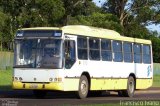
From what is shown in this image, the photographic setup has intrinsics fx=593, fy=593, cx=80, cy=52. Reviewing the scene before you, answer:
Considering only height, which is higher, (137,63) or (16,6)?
(16,6)

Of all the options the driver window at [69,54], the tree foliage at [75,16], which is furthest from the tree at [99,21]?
the driver window at [69,54]

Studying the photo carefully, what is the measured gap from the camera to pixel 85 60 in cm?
2527

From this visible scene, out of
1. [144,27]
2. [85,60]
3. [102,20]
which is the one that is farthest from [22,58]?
[144,27]

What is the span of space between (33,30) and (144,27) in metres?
70.7

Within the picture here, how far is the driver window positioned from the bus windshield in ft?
1.13

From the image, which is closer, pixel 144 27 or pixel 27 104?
pixel 27 104

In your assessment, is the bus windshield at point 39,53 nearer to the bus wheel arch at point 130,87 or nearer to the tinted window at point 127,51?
the tinted window at point 127,51

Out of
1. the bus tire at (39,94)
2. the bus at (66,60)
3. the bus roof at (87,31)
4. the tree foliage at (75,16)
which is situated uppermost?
the tree foliage at (75,16)

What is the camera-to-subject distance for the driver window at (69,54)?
78.5 ft

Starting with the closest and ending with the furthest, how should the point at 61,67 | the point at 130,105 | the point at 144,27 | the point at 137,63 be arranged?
the point at 130,105 → the point at 61,67 → the point at 137,63 → the point at 144,27

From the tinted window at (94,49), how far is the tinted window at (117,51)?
174 centimetres

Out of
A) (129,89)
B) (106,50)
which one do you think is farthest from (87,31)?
(129,89)

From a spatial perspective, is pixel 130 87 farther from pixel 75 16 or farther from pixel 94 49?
pixel 75 16

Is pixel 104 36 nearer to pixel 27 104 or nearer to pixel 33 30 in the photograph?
pixel 33 30
